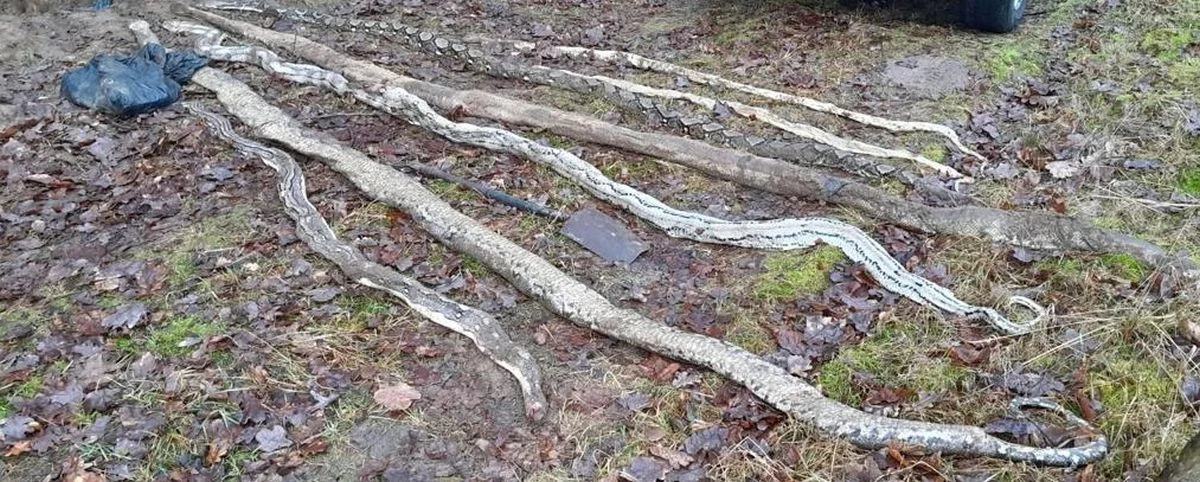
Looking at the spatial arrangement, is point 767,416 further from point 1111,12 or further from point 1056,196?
point 1111,12

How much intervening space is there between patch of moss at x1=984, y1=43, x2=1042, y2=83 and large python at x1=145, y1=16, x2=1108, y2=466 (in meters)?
4.11

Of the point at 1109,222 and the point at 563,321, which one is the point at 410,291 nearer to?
the point at 563,321

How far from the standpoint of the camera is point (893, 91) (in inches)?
258

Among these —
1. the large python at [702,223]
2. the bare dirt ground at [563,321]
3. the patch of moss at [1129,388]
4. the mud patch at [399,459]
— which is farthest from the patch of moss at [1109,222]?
the mud patch at [399,459]

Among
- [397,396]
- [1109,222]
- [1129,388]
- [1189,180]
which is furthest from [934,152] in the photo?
[397,396]

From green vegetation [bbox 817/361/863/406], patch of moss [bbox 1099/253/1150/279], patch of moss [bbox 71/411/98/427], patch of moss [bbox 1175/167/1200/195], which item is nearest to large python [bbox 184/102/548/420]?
green vegetation [bbox 817/361/863/406]

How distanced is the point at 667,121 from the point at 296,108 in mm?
3137

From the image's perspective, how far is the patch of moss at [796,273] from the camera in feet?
14.2

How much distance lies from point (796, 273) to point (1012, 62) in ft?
12.2

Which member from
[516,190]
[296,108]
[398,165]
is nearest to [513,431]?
[516,190]

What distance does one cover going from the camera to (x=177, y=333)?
4.18 meters

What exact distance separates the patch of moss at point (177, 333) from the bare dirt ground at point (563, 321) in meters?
0.02

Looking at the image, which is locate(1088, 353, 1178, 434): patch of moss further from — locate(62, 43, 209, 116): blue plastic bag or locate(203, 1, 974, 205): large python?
locate(62, 43, 209, 116): blue plastic bag

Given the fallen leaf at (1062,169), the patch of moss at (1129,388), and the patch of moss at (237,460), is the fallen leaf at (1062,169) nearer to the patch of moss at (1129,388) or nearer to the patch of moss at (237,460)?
the patch of moss at (1129,388)
